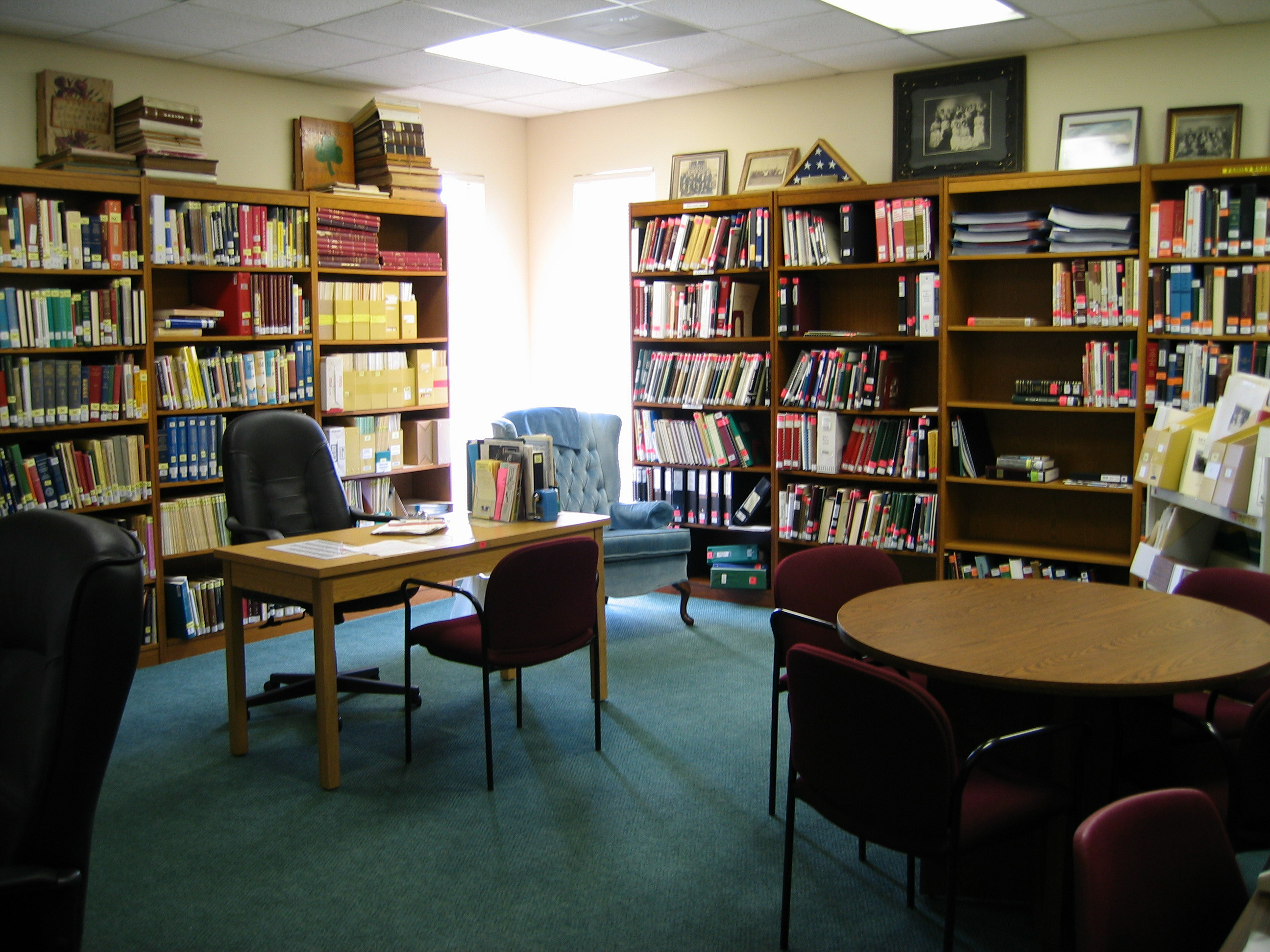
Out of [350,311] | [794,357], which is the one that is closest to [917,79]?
[794,357]

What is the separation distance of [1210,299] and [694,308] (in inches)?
102

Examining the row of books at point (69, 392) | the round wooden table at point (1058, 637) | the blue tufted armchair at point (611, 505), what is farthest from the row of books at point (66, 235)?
the round wooden table at point (1058, 637)

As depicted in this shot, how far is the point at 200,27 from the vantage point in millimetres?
4738

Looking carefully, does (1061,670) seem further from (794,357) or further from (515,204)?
(515,204)

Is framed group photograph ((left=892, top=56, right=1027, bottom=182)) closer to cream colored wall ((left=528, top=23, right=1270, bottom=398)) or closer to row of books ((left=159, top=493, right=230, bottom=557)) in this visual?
cream colored wall ((left=528, top=23, right=1270, bottom=398))

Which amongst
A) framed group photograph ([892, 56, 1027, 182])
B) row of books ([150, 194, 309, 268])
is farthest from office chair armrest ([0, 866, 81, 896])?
framed group photograph ([892, 56, 1027, 182])

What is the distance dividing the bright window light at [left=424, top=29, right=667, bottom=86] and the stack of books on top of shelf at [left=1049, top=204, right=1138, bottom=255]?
219 cm

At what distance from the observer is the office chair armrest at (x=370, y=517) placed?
4.54 meters

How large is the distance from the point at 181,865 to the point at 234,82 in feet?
13.3

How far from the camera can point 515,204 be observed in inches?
283

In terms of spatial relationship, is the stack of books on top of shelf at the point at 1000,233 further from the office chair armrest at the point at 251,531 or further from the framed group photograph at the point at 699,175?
the office chair armrest at the point at 251,531

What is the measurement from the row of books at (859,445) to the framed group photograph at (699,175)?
57.7 inches

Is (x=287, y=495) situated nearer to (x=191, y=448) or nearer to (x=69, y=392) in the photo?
(x=191, y=448)

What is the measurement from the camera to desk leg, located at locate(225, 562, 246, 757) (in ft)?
12.9
